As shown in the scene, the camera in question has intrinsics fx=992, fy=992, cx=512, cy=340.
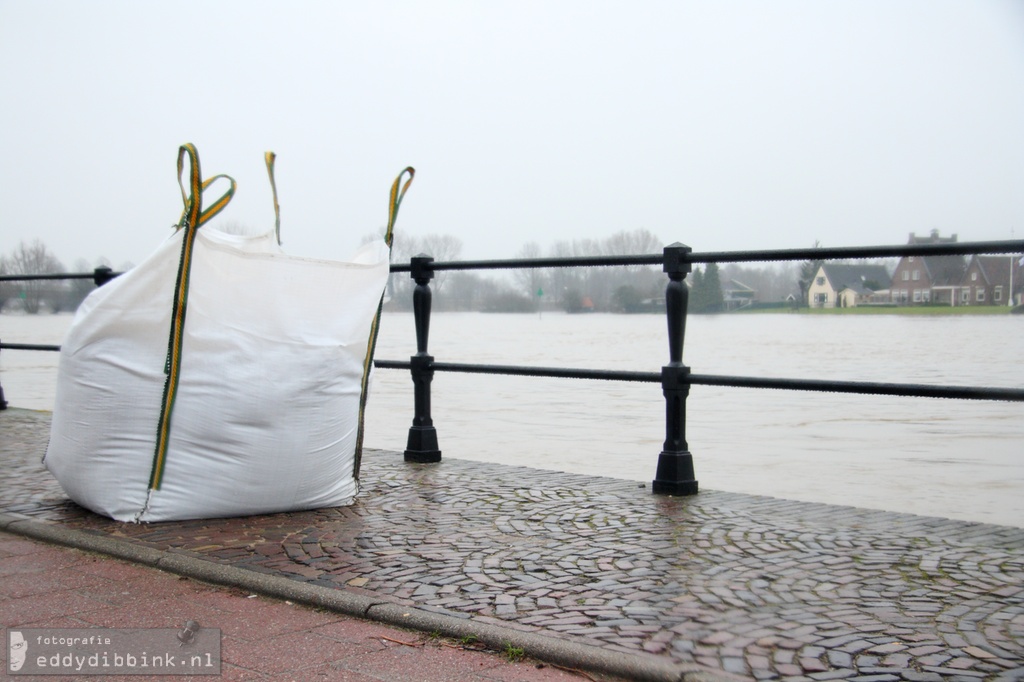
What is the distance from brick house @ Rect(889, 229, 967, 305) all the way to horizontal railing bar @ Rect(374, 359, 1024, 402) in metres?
0.56

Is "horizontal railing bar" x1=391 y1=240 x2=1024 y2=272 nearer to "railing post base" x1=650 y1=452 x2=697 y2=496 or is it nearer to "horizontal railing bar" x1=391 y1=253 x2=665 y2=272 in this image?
"horizontal railing bar" x1=391 y1=253 x2=665 y2=272

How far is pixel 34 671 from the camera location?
2.43 metres

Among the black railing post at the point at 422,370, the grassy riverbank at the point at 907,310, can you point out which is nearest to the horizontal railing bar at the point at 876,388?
the grassy riverbank at the point at 907,310

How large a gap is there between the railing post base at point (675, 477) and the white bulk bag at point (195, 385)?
1572mm

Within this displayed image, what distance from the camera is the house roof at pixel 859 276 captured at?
5.07 meters

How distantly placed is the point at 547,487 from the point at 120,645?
245 centimetres

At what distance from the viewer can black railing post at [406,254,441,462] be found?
548 centimetres

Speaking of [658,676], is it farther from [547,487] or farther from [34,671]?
[547,487]

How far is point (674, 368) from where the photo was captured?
14.6 ft

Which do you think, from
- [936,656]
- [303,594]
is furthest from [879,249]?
[303,594]

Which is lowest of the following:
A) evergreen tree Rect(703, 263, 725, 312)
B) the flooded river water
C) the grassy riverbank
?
the flooded river water

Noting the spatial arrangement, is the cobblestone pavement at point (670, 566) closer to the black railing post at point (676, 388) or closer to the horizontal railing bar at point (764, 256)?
the black railing post at point (676, 388)

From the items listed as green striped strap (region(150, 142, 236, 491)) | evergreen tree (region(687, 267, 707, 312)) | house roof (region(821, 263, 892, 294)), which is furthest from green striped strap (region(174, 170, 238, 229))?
house roof (region(821, 263, 892, 294))

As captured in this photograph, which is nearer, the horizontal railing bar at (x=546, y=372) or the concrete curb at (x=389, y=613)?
the concrete curb at (x=389, y=613)
